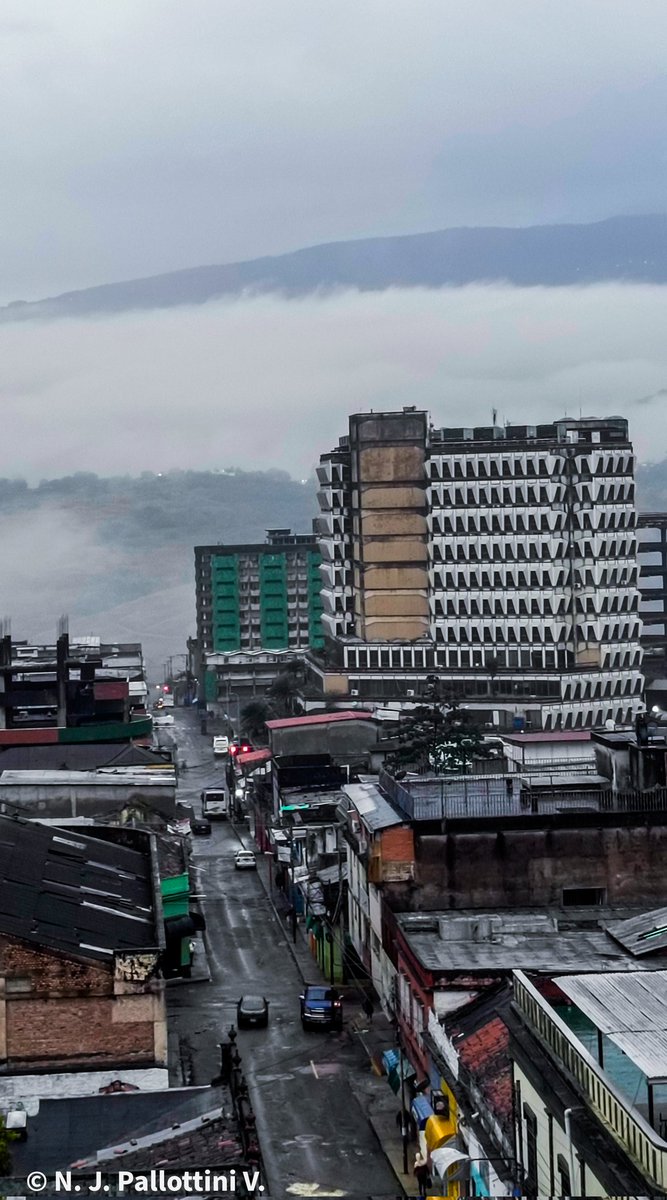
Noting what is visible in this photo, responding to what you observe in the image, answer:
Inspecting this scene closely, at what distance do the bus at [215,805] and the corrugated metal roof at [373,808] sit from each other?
2262 inches

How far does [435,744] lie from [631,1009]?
257 feet

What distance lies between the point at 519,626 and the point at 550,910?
115979 millimetres

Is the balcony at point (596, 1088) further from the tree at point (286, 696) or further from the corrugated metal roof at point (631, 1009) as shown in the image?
the tree at point (286, 696)

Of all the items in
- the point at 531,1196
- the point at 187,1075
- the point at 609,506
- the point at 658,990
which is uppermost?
the point at 609,506

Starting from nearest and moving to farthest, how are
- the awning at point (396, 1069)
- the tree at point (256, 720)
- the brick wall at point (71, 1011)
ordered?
the brick wall at point (71, 1011) < the awning at point (396, 1069) < the tree at point (256, 720)

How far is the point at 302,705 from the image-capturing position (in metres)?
175

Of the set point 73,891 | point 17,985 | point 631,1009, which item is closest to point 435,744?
point 73,891

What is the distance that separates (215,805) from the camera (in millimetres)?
129250

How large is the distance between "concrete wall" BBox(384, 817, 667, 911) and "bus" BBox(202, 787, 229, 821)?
234 ft

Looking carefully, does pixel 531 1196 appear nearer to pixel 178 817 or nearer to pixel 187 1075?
pixel 187 1075

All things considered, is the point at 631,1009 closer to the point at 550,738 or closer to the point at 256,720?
the point at 550,738

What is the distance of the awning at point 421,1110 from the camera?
138ft

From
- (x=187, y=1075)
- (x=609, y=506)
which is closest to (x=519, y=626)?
(x=609, y=506)

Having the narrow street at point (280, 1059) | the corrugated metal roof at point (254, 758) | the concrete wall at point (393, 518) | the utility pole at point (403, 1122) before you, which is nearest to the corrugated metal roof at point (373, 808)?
the narrow street at point (280, 1059)
